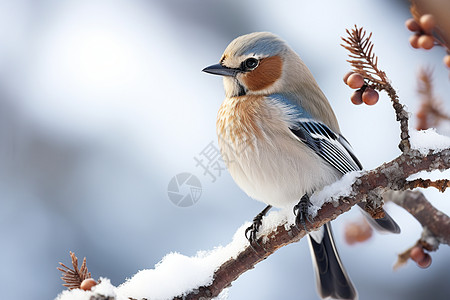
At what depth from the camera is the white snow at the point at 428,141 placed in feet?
4.09

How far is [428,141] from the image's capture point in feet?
4.15

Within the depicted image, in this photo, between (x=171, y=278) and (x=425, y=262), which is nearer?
(x=171, y=278)

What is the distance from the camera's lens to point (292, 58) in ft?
6.96

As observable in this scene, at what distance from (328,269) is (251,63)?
0.93m

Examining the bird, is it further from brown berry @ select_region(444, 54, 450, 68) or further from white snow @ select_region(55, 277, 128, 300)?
brown berry @ select_region(444, 54, 450, 68)

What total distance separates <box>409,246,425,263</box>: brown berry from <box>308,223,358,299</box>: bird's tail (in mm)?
503

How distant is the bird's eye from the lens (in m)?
1.98

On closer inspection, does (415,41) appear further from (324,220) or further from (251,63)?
(251,63)

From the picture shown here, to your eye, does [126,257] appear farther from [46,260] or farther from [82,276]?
[82,276]

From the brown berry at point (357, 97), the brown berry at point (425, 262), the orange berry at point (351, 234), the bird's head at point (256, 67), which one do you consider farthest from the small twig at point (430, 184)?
the bird's head at point (256, 67)

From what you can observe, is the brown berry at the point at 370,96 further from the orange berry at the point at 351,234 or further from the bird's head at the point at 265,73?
the orange berry at the point at 351,234

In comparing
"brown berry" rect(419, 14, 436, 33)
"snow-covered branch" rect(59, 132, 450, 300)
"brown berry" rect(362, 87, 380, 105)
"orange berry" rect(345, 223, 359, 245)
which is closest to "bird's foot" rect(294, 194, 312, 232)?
"snow-covered branch" rect(59, 132, 450, 300)

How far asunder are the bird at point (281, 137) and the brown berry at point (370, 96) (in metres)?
0.51

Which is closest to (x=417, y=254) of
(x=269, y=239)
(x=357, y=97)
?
(x=269, y=239)
